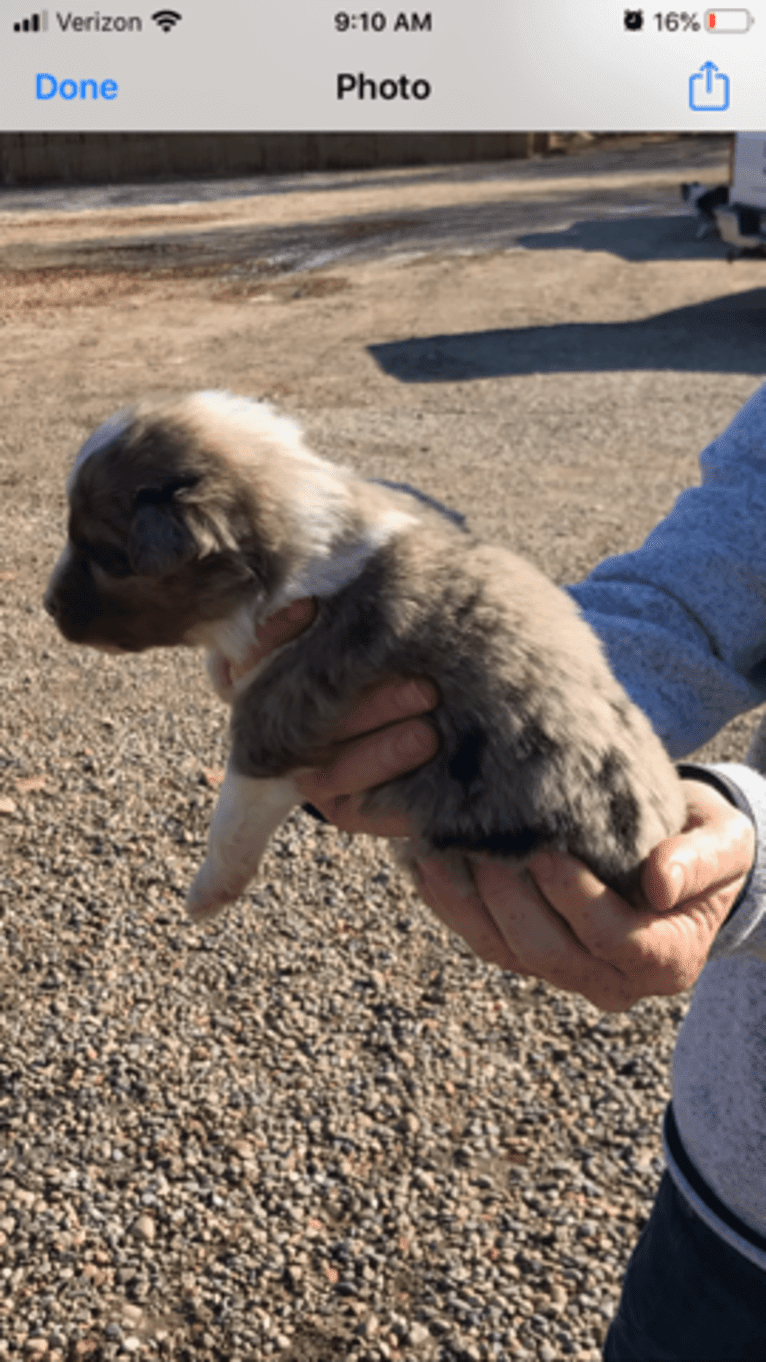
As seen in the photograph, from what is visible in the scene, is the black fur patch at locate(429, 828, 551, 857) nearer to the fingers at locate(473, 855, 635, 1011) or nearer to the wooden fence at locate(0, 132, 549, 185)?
the fingers at locate(473, 855, 635, 1011)

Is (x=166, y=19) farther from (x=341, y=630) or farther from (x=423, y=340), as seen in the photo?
(x=341, y=630)

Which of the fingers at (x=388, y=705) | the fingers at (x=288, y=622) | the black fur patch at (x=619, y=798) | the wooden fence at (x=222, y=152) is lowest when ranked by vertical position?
the black fur patch at (x=619, y=798)

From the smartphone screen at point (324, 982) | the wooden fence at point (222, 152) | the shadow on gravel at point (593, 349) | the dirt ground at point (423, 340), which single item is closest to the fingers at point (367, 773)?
the smartphone screen at point (324, 982)

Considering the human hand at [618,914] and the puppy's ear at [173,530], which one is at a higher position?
the puppy's ear at [173,530]

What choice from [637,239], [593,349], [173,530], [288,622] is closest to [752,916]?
[288,622]

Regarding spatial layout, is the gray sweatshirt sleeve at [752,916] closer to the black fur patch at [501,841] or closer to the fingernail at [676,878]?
the fingernail at [676,878]

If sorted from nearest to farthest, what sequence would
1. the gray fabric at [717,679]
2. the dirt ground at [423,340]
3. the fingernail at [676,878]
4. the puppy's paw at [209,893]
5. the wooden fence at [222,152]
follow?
the fingernail at [676,878] < the gray fabric at [717,679] < the puppy's paw at [209,893] < the dirt ground at [423,340] < the wooden fence at [222,152]
